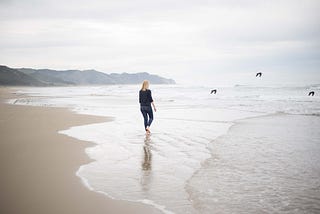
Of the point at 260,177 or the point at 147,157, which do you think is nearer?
the point at 260,177

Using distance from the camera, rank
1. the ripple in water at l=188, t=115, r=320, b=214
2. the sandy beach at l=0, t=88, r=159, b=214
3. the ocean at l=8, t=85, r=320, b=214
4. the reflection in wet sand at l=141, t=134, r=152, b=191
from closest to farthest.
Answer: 1. the sandy beach at l=0, t=88, r=159, b=214
2. the ripple in water at l=188, t=115, r=320, b=214
3. the ocean at l=8, t=85, r=320, b=214
4. the reflection in wet sand at l=141, t=134, r=152, b=191

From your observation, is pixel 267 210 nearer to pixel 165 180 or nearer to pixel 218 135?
pixel 165 180

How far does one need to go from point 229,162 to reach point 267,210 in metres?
2.41

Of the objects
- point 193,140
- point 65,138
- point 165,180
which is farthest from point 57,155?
point 193,140

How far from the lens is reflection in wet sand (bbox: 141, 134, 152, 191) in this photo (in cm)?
489

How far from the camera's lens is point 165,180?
201 inches

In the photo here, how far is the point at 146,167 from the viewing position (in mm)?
5910

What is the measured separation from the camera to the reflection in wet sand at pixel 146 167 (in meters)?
4.89

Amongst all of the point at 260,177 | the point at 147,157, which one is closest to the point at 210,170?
the point at 260,177

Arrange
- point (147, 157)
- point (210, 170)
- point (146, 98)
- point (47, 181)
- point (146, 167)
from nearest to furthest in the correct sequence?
point (47, 181) < point (210, 170) < point (146, 167) < point (147, 157) < point (146, 98)

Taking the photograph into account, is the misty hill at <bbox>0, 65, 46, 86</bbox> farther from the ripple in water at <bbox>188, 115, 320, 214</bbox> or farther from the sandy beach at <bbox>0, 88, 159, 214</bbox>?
the ripple in water at <bbox>188, 115, 320, 214</bbox>

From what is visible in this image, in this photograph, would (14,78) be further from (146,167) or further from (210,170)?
(210,170)

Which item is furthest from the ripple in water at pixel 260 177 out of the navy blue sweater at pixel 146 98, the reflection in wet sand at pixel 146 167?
the navy blue sweater at pixel 146 98

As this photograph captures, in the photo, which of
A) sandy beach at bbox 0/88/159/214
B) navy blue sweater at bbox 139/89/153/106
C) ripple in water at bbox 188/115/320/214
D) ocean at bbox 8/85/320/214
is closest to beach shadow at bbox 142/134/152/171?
ocean at bbox 8/85/320/214
